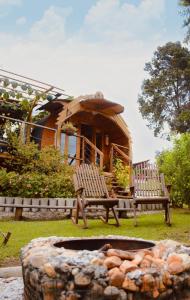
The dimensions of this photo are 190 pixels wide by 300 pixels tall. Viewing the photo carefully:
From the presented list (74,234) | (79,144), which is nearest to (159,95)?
(79,144)

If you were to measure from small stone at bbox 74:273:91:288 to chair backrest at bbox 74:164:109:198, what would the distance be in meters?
5.64

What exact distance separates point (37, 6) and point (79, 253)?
7753 millimetres

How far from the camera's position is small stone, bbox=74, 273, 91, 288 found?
2312 mm

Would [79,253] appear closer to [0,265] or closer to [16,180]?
[0,265]

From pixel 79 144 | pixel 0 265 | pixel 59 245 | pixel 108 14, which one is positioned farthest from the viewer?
pixel 79 144

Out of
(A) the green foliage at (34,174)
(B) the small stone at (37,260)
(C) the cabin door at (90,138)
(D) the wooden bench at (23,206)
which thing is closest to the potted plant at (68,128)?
(A) the green foliage at (34,174)

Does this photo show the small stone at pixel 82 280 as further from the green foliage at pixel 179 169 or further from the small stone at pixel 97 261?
the green foliage at pixel 179 169

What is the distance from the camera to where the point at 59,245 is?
3023 millimetres

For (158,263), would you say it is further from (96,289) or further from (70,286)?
(70,286)

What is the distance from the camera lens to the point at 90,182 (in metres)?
8.24

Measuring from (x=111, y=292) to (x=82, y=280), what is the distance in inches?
7.9

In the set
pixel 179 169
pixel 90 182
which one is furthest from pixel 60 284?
pixel 179 169

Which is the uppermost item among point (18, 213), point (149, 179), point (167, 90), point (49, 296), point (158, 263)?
point (167, 90)

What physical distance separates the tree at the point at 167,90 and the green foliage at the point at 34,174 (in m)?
11.9
